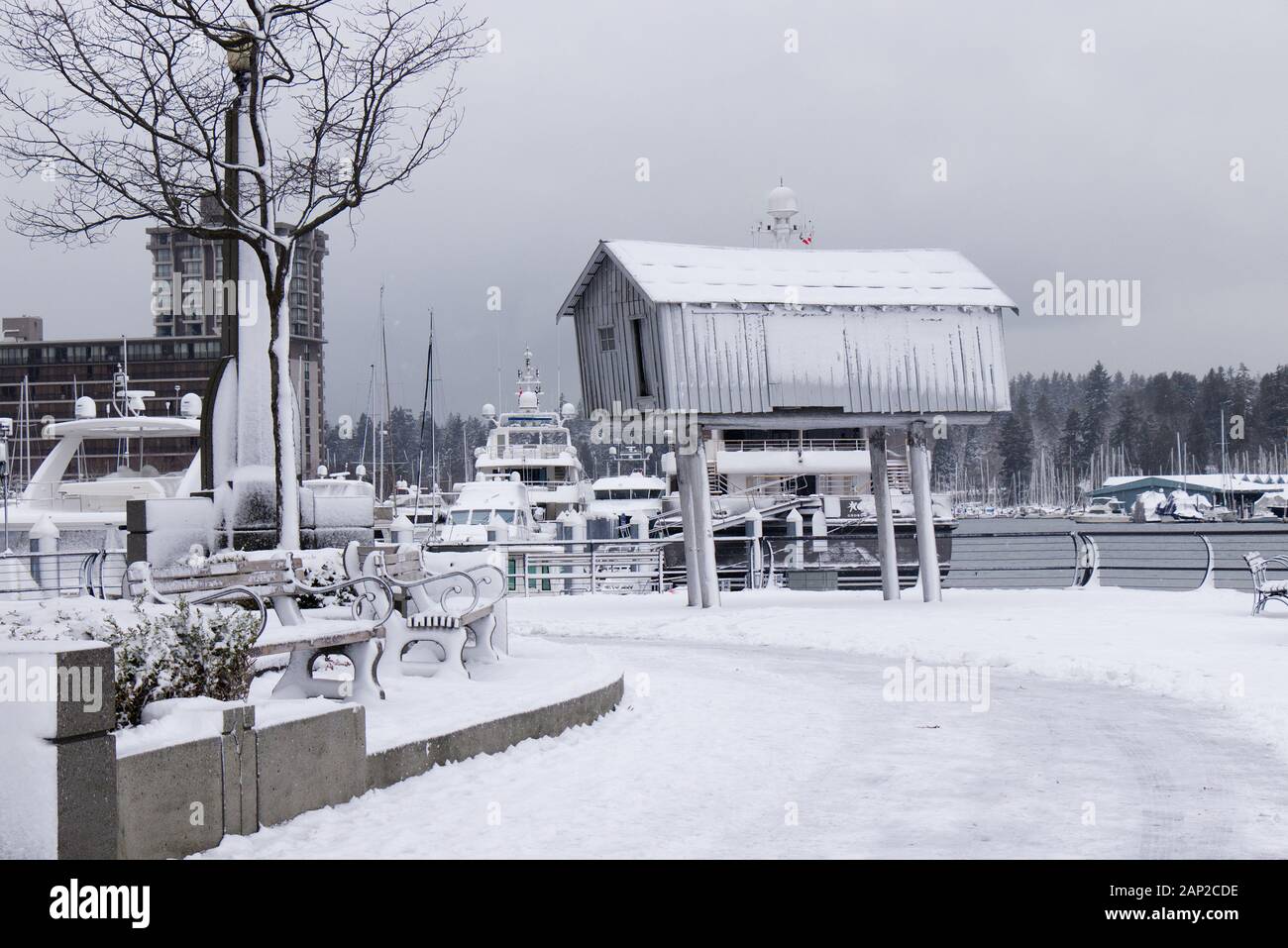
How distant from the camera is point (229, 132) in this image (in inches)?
675

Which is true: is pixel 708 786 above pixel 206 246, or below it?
→ below

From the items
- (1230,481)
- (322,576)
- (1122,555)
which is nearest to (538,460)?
(1122,555)

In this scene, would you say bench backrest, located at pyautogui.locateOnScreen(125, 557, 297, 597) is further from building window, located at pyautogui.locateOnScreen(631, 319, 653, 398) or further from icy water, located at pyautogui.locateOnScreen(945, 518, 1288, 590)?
icy water, located at pyautogui.locateOnScreen(945, 518, 1288, 590)

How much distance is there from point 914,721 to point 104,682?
6.75m

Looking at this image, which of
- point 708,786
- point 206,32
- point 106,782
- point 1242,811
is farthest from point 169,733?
point 206,32

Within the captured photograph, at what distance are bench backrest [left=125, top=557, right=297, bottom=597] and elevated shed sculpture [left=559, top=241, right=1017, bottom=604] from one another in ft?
32.3

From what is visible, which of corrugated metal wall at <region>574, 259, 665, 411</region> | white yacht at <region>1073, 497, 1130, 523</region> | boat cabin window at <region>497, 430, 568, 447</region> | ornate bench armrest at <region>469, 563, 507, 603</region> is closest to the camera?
ornate bench armrest at <region>469, 563, 507, 603</region>

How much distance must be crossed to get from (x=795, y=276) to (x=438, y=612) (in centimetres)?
1146

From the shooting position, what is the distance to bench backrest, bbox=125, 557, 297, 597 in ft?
31.3

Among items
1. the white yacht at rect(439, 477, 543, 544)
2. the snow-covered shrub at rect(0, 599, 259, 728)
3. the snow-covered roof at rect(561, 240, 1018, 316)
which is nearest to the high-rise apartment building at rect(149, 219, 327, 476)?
the white yacht at rect(439, 477, 543, 544)

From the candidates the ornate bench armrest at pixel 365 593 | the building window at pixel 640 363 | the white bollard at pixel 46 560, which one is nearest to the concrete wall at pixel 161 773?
the ornate bench armrest at pixel 365 593

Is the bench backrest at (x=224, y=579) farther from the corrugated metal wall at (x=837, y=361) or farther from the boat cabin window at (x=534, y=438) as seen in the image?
the boat cabin window at (x=534, y=438)

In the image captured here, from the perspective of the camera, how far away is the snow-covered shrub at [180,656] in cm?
648
